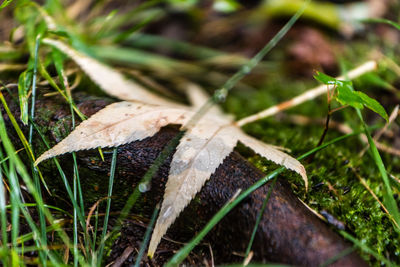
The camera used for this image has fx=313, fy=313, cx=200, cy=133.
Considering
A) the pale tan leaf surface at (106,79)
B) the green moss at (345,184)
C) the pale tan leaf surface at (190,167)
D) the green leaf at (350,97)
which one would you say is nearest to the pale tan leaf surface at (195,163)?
the pale tan leaf surface at (190,167)

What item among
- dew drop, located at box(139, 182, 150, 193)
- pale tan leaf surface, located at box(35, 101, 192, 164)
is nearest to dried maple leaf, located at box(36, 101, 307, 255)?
pale tan leaf surface, located at box(35, 101, 192, 164)

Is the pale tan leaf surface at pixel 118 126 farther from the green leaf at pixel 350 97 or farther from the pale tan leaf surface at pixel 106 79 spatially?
the green leaf at pixel 350 97

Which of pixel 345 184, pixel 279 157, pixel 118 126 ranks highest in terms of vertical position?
pixel 118 126

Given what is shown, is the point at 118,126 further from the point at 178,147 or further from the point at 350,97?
the point at 350,97

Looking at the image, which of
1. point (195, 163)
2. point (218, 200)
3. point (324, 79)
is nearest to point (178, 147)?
point (195, 163)

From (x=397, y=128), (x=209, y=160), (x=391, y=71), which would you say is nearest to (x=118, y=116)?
(x=209, y=160)

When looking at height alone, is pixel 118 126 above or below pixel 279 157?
above
